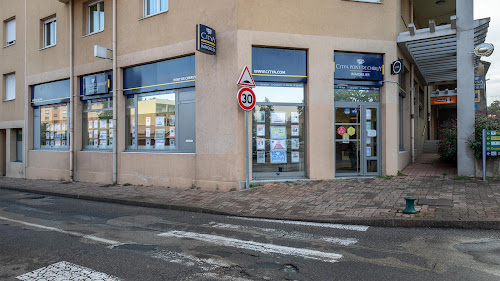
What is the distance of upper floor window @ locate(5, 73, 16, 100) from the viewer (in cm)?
1691

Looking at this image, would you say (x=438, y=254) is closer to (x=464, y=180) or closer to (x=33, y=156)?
(x=464, y=180)

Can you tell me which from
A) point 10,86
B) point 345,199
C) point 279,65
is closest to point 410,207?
point 345,199

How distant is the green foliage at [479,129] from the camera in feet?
30.8

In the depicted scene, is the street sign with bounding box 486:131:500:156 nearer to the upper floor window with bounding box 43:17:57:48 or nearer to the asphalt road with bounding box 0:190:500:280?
the asphalt road with bounding box 0:190:500:280

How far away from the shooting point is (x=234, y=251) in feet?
15.5

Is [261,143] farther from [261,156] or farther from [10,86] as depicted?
[10,86]

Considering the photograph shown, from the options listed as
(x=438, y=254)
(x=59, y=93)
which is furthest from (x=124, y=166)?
(x=438, y=254)

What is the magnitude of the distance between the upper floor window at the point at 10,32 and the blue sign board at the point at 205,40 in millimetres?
12927

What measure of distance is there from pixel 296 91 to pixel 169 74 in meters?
4.08

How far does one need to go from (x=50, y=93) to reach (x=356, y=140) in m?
12.9

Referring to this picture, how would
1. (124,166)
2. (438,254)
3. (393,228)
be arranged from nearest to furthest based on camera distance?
(438,254) → (393,228) → (124,166)

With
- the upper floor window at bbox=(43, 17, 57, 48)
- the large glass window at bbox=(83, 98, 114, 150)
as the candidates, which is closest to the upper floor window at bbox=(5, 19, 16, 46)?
the upper floor window at bbox=(43, 17, 57, 48)

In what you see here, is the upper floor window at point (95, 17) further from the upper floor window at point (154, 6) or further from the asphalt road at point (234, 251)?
the asphalt road at point (234, 251)

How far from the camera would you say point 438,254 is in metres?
4.43
